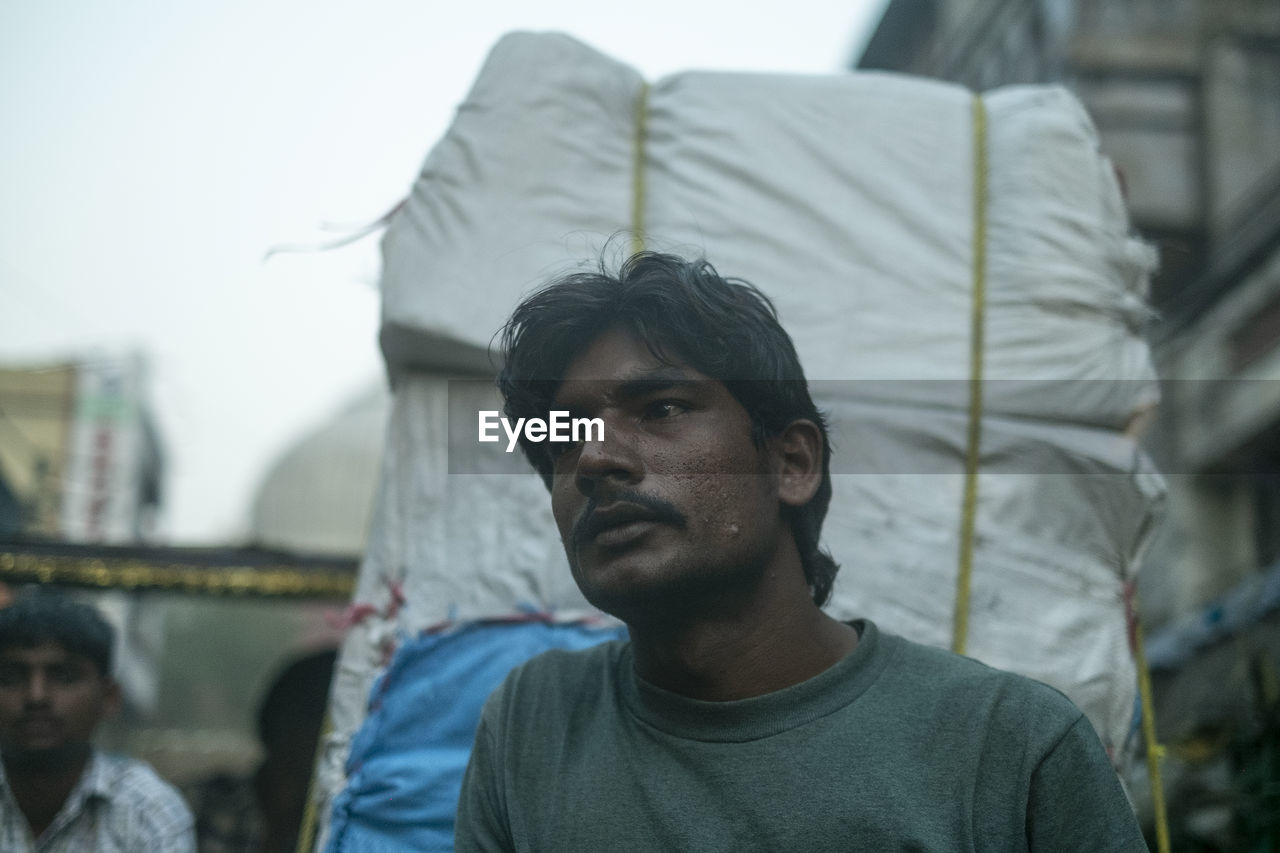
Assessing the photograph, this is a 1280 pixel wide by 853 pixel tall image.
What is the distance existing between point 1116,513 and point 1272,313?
20.0 feet

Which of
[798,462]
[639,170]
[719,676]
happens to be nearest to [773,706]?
[719,676]

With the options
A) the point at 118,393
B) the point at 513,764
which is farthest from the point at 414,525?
the point at 118,393

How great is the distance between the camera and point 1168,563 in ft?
29.6

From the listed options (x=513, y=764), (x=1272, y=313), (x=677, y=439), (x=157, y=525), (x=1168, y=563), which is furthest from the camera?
(x=157, y=525)

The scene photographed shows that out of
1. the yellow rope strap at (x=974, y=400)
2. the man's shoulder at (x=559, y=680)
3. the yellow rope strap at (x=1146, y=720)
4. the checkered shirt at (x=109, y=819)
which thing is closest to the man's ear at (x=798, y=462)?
the man's shoulder at (x=559, y=680)

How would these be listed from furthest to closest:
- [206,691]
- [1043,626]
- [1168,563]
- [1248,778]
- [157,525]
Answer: [206,691]
[157,525]
[1168,563]
[1248,778]
[1043,626]

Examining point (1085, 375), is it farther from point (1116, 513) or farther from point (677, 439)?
point (677, 439)

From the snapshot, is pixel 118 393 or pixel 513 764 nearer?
pixel 513 764

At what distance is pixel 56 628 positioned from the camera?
318 cm

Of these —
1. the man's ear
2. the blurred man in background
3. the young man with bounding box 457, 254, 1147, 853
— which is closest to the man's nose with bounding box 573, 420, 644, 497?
the young man with bounding box 457, 254, 1147, 853

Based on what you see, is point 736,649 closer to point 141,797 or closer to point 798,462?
point 798,462

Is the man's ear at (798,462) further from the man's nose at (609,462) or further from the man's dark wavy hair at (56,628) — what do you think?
the man's dark wavy hair at (56,628)

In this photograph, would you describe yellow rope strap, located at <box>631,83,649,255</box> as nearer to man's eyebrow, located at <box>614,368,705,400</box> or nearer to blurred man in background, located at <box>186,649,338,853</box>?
man's eyebrow, located at <box>614,368,705,400</box>

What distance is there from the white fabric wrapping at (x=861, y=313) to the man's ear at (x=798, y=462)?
0.56 m
